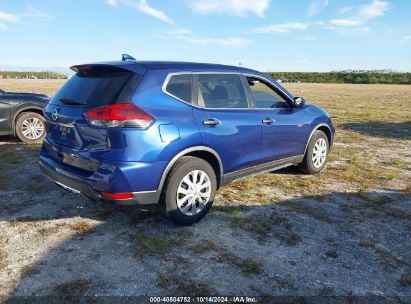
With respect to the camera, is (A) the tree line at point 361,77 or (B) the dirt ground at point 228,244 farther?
(A) the tree line at point 361,77

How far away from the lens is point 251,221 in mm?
4227

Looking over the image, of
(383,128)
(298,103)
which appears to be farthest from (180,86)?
(383,128)

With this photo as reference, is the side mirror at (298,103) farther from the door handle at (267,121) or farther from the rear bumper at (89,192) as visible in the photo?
the rear bumper at (89,192)

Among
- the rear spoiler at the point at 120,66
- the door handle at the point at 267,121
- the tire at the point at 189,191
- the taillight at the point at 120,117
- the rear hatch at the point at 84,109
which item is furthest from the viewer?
the door handle at the point at 267,121

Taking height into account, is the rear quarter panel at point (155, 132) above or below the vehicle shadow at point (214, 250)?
Answer: above

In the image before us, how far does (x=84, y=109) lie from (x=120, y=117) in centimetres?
48

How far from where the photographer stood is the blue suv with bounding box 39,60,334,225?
11.4 ft

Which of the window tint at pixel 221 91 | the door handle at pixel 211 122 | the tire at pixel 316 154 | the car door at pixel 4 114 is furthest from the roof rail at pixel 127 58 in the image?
the car door at pixel 4 114

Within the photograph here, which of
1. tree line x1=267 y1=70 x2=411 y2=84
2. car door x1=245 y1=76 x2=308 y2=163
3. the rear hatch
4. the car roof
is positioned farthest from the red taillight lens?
tree line x1=267 y1=70 x2=411 y2=84

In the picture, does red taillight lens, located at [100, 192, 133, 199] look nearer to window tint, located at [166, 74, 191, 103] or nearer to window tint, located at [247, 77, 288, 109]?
window tint, located at [166, 74, 191, 103]

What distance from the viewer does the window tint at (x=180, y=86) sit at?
3.85 metres

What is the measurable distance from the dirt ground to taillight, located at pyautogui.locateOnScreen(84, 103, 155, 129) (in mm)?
1180

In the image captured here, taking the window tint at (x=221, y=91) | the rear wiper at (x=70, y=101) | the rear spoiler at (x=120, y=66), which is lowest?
the rear wiper at (x=70, y=101)

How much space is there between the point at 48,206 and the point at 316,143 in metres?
4.07
